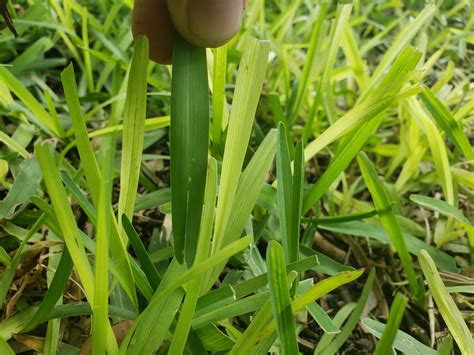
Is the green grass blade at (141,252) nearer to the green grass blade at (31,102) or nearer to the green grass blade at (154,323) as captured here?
the green grass blade at (154,323)

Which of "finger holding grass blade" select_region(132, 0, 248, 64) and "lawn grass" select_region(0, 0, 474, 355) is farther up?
"finger holding grass blade" select_region(132, 0, 248, 64)

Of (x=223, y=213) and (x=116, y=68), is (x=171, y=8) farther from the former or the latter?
(x=116, y=68)

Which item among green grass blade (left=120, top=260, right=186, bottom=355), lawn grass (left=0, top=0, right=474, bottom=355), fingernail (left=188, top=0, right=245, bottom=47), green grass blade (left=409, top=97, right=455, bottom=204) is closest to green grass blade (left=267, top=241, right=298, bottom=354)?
lawn grass (left=0, top=0, right=474, bottom=355)

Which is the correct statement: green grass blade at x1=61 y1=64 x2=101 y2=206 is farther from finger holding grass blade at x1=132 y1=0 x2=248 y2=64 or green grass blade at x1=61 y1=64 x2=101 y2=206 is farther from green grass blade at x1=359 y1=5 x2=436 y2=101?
green grass blade at x1=359 y1=5 x2=436 y2=101

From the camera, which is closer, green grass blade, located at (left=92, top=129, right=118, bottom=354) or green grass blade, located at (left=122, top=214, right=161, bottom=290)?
green grass blade, located at (left=92, top=129, right=118, bottom=354)

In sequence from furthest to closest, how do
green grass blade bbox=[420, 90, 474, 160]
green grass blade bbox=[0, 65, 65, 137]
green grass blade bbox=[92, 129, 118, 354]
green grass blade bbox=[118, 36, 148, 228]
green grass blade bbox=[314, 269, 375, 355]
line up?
green grass blade bbox=[420, 90, 474, 160] < green grass blade bbox=[0, 65, 65, 137] < green grass blade bbox=[314, 269, 375, 355] < green grass blade bbox=[118, 36, 148, 228] < green grass blade bbox=[92, 129, 118, 354]

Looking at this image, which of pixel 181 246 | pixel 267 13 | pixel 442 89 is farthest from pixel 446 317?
pixel 267 13

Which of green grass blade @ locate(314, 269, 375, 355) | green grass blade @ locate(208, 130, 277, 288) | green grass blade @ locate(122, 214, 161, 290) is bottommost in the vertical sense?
green grass blade @ locate(314, 269, 375, 355)
